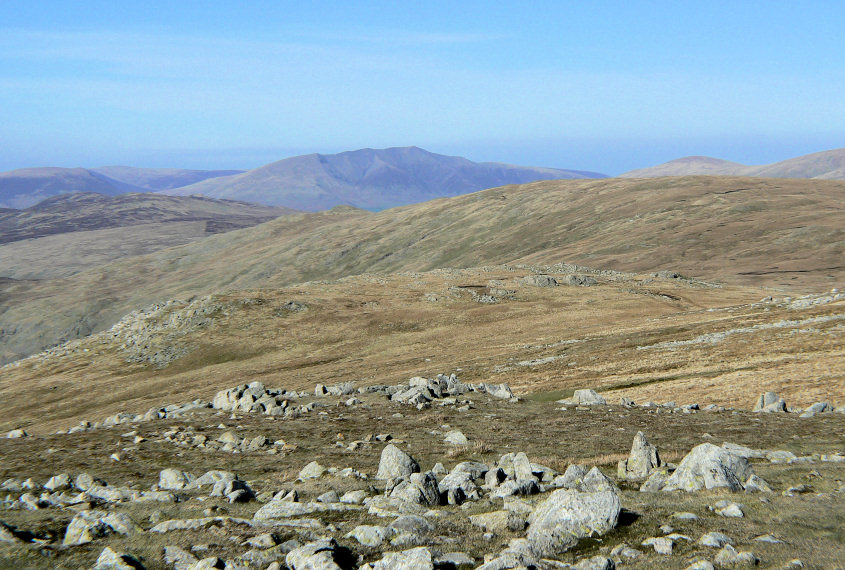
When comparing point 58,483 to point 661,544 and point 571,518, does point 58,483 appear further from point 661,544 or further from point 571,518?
point 661,544

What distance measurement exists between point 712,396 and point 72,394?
203 ft

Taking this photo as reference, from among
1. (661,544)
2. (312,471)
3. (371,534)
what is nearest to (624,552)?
(661,544)

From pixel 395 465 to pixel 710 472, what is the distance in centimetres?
1037

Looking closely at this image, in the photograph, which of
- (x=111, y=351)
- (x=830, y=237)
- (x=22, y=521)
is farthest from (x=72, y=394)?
(x=830, y=237)

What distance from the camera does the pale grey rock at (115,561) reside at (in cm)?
1451

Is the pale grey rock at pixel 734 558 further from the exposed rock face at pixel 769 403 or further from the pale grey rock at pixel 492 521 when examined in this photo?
the exposed rock face at pixel 769 403

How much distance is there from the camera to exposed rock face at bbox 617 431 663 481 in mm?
22984

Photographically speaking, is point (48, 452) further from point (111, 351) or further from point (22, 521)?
point (111, 351)

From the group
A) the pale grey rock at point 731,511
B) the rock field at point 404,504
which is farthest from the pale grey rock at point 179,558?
the pale grey rock at point 731,511

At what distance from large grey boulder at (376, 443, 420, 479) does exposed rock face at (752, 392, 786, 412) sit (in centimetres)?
2243

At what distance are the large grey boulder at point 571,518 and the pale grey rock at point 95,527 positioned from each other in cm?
1072

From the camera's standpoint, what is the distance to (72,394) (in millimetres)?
68375

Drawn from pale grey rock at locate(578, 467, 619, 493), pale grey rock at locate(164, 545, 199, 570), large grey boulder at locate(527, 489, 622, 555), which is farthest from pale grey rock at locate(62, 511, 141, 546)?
pale grey rock at locate(578, 467, 619, 493)

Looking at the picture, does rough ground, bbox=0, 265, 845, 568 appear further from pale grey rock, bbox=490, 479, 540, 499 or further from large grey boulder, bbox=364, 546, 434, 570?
large grey boulder, bbox=364, 546, 434, 570
